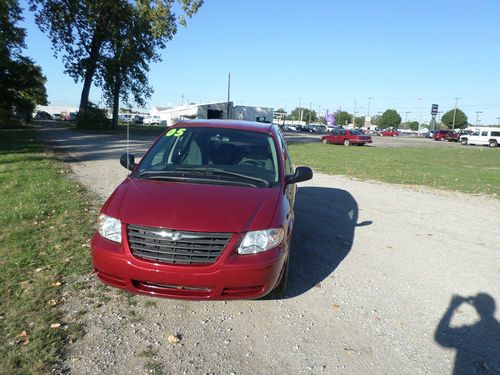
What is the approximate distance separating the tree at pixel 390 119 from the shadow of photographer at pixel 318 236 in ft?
442

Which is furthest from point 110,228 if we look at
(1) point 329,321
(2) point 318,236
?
(2) point 318,236

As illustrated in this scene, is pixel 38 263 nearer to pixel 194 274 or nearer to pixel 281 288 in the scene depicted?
pixel 194 274

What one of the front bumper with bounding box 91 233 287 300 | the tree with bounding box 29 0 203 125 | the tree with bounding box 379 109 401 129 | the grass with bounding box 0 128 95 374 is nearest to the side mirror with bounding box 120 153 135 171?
the grass with bounding box 0 128 95 374

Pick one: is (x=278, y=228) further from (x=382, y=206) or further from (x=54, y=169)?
(x=54, y=169)

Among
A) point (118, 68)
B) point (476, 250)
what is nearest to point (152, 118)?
point (118, 68)

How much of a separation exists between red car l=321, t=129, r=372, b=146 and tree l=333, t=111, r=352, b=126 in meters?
105

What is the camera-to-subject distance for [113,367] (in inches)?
115

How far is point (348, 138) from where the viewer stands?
38.2m

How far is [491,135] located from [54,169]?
4784 cm

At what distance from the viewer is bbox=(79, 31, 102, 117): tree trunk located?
1711 inches

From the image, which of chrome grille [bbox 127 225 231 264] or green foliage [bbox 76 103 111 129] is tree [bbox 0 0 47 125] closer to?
green foliage [bbox 76 103 111 129]

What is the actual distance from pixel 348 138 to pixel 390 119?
4177 inches

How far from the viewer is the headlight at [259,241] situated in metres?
3.38

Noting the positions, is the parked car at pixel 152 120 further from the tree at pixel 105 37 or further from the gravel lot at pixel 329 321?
the gravel lot at pixel 329 321
